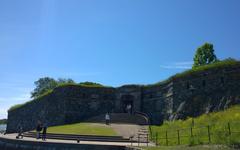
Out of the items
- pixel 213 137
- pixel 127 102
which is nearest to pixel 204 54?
pixel 127 102

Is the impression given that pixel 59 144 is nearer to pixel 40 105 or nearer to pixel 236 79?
pixel 236 79

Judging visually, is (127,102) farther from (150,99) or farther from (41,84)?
(41,84)

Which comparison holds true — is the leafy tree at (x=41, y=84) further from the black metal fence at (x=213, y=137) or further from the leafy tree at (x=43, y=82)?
the black metal fence at (x=213, y=137)

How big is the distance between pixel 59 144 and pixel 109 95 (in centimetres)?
2489

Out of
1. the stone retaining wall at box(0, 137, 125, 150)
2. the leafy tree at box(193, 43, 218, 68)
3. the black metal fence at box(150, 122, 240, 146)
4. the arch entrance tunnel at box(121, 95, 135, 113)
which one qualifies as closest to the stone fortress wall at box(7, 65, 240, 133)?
the arch entrance tunnel at box(121, 95, 135, 113)

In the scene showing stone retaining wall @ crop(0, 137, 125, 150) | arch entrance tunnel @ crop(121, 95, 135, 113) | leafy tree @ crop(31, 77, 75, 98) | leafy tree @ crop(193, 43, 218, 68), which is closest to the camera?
stone retaining wall @ crop(0, 137, 125, 150)

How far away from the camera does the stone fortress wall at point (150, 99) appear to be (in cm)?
3206

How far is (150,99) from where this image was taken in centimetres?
4344

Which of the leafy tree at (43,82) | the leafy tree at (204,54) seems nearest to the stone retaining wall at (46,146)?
the leafy tree at (204,54)

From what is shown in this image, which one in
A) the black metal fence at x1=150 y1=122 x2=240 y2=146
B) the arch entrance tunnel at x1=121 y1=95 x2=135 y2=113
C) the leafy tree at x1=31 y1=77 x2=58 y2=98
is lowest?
the black metal fence at x1=150 y1=122 x2=240 y2=146

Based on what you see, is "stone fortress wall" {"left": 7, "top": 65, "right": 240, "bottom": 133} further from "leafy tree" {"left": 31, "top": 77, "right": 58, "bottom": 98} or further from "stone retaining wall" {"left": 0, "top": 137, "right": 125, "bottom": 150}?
"leafy tree" {"left": 31, "top": 77, "right": 58, "bottom": 98}

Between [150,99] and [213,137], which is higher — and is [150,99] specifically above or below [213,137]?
above

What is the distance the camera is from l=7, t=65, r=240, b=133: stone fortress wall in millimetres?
32062

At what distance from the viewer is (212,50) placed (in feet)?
201
